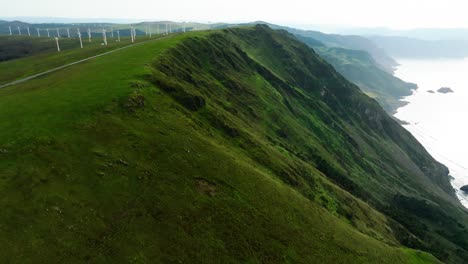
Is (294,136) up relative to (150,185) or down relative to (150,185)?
down

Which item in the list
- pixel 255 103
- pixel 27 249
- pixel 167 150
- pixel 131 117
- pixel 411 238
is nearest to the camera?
pixel 27 249

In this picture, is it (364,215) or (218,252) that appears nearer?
(218,252)

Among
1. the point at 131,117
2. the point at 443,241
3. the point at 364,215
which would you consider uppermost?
the point at 131,117

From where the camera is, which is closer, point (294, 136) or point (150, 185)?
point (150, 185)

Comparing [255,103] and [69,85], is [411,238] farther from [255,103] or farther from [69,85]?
[69,85]

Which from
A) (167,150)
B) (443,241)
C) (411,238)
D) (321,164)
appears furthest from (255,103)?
(443,241)

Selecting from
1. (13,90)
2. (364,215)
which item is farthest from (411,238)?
(13,90)

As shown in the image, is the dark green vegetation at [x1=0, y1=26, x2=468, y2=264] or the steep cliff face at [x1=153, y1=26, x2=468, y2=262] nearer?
the dark green vegetation at [x1=0, y1=26, x2=468, y2=264]

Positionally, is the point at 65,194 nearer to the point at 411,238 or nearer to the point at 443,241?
the point at 411,238

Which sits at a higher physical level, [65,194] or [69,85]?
[69,85]

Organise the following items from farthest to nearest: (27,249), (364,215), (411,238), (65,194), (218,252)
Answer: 1. (411,238)
2. (364,215)
3. (218,252)
4. (65,194)
5. (27,249)

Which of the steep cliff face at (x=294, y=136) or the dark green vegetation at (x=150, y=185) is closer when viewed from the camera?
the dark green vegetation at (x=150, y=185)
